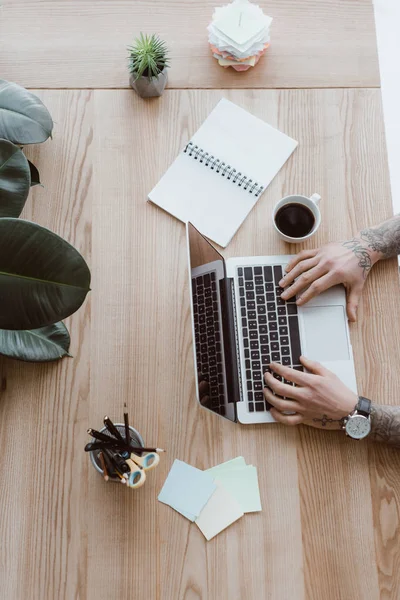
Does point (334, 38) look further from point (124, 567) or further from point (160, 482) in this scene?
point (124, 567)

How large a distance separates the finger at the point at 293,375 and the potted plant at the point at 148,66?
662mm

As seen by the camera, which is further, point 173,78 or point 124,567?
point 173,78

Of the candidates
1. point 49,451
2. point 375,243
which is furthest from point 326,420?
point 49,451

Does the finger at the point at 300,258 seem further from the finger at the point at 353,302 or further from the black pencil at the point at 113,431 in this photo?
the black pencil at the point at 113,431

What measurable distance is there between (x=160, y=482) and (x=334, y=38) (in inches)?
41.6

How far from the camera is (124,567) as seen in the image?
106cm

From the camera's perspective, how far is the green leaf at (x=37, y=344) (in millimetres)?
1047

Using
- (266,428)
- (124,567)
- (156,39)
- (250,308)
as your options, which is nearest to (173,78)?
(156,39)

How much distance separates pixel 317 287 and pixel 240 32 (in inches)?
23.3

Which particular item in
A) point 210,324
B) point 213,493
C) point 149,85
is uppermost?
point 149,85

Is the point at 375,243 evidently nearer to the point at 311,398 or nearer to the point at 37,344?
the point at 311,398

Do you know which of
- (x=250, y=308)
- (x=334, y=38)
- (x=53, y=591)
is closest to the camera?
(x=53, y=591)

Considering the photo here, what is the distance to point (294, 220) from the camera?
3.83ft

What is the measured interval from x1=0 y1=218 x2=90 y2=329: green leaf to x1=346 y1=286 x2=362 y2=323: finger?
60 centimetres
